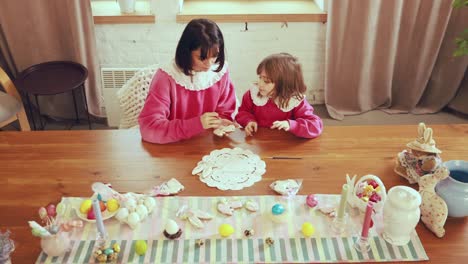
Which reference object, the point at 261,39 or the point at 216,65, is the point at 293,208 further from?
the point at 261,39

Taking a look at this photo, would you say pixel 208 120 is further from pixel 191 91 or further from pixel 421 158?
pixel 421 158

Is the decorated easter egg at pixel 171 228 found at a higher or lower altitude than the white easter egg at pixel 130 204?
lower

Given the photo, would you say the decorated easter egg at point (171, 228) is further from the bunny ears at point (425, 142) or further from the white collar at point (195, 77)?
the bunny ears at point (425, 142)

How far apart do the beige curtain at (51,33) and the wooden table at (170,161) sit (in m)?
1.29

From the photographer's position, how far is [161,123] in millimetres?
1689

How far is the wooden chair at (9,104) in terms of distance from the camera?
2.52 m

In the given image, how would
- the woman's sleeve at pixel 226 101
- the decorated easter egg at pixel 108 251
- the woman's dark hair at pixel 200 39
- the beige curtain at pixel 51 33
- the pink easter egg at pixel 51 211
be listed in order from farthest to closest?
the beige curtain at pixel 51 33 → the woman's sleeve at pixel 226 101 → the woman's dark hair at pixel 200 39 → the pink easter egg at pixel 51 211 → the decorated easter egg at pixel 108 251

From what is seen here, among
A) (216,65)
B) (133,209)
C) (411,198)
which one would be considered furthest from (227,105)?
(411,198)

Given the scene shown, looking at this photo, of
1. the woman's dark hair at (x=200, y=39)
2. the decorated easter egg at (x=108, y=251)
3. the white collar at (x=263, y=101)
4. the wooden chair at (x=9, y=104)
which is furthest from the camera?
the wooden chair at (x=9, y=104)

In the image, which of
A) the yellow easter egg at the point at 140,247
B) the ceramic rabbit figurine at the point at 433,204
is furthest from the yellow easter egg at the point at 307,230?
the yellow easter egg at the point at 140,247

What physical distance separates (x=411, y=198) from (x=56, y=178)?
42.8 inches

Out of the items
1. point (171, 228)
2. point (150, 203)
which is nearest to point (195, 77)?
point (150, 203)

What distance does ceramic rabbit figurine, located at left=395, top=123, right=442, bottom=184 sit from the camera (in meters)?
1.43

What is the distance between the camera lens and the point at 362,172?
5.00ft
